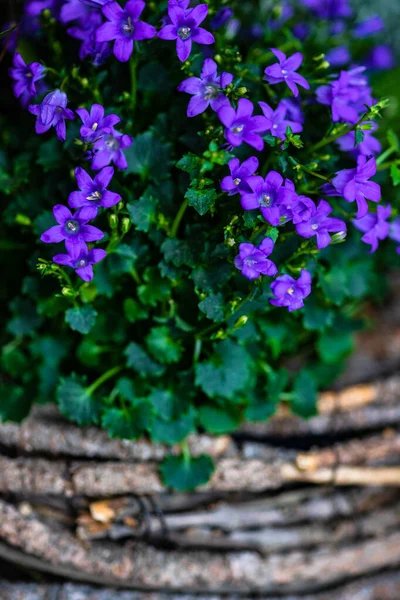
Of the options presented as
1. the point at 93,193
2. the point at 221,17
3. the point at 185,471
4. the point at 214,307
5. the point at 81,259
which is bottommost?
the point at 185,471

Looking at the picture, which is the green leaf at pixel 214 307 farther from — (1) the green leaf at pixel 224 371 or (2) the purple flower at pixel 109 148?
(2) the purple flower at pixel 109 148

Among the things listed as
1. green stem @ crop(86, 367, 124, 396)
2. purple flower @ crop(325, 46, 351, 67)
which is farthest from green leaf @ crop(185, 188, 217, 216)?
purple flower @ crop(325, 46, 351, 67)

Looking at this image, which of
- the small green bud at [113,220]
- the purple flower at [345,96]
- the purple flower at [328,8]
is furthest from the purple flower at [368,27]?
the small green bud at [113,220]

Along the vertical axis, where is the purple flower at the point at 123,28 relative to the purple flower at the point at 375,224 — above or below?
above

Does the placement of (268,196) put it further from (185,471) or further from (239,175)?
(185,471)

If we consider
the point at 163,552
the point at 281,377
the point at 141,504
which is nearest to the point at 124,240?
the point at 281,377

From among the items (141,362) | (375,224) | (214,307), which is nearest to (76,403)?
(141,362)
